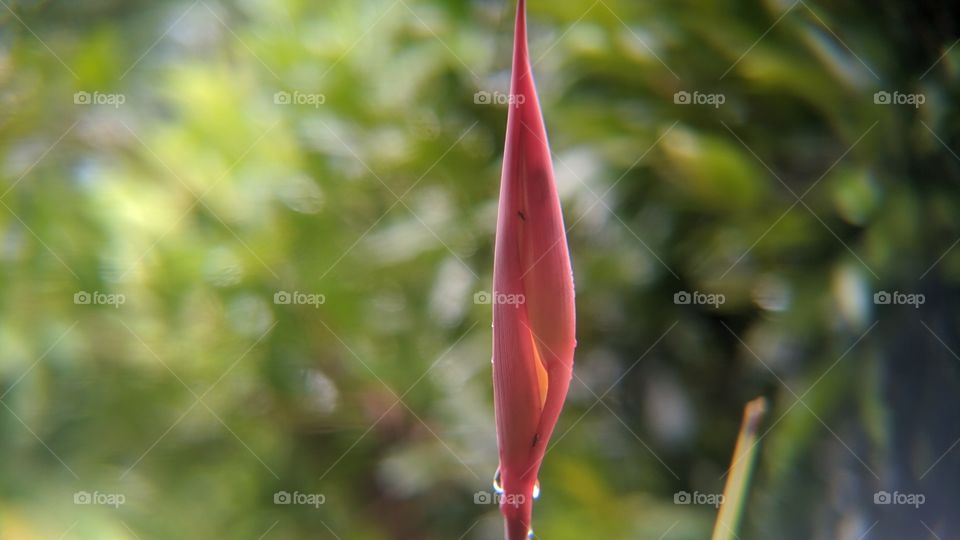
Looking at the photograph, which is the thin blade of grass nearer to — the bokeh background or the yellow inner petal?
the yellow inner petal

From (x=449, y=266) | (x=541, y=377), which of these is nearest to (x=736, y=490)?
(x=541, y=377)

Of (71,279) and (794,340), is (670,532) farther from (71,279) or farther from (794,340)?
(71,279)

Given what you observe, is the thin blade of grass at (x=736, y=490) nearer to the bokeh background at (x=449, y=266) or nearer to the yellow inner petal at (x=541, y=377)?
the yellow inner petal at (x=541, y=377)

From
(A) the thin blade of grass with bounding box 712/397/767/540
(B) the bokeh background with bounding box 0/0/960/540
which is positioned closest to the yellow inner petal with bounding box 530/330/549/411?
(A) the thin blade of grass with bounding box 712/397/767/540

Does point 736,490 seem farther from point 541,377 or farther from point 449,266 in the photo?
point 449,266

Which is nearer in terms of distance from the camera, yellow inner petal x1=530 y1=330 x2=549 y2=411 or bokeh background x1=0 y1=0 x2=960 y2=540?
yellow inner petal x1=530 y1=330 x2=549 y2=411

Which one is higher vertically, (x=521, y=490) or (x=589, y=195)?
(x=589, y=195)

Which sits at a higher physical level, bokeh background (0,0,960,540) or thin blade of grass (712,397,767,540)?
bokeh background (0,0,960,540)

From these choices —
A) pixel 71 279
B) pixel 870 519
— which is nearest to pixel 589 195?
pixel 870 519
